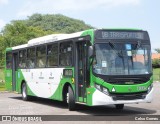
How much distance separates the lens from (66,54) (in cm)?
1703

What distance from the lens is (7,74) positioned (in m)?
25.6

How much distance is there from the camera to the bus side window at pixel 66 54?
54.7 feet

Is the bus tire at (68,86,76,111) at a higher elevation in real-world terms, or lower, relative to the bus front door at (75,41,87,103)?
lower

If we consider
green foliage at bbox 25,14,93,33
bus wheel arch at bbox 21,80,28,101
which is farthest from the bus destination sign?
green foliage at bbox 25,14,93,33

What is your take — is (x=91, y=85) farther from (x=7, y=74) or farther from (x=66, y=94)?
(x=7, y=74)

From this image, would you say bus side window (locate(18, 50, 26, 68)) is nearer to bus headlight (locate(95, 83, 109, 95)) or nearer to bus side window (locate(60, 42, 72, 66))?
bus side window (locate(60, 42, 72, 66))

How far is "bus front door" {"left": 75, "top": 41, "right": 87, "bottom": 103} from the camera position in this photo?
15.3 metres

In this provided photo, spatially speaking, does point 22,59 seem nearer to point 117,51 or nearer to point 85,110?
point 85,110

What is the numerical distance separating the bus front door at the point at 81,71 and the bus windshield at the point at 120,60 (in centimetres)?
84

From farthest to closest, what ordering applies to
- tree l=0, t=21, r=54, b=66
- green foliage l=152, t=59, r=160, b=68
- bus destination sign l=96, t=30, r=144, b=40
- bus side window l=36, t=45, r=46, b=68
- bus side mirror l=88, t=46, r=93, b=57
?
1. green foliage l=152, t=59, r=160, b=68
2. tree l=0, t=21, r=54, b=66
3. bus side window l=36, t=45, r=46, b=68
4. bus destination sign l=96, t=30, r=144, b=40
5. bus side mirror l=88, t=46, r=93, b=57

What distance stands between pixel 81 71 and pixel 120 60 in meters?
1.74

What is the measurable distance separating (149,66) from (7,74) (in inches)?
497

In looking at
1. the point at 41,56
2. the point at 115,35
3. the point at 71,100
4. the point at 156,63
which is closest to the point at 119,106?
the point at 71,100

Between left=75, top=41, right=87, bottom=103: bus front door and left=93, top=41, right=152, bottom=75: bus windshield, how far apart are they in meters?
0.84
